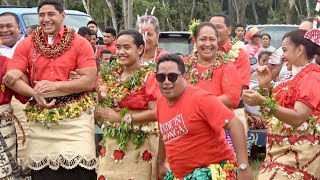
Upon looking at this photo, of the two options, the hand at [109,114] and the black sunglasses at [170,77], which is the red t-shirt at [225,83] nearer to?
the hand at [109,114]

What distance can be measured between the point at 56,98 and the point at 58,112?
0.12 m

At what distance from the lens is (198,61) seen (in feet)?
22.4

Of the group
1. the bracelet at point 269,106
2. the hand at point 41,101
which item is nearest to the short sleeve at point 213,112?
the bracelet at point 269,106

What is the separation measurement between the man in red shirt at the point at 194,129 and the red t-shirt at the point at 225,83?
1.26 meters

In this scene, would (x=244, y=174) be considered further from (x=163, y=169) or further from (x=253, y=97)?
(x=163, y=169)

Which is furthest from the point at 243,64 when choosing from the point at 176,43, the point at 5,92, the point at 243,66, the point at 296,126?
the point at 176,43

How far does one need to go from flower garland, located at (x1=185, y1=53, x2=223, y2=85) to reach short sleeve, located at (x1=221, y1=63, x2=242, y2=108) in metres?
0.11

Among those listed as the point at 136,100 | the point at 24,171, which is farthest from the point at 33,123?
the point at 136,100

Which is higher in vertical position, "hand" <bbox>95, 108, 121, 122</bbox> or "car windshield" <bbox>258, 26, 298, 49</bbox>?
"hand" <bbox>95, 108, 121, 122</bbox>

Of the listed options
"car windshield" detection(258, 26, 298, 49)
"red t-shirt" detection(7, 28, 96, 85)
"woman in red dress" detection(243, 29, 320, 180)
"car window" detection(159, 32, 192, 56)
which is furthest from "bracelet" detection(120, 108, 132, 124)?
"car windshield" detection(258, 26, 298, 49)

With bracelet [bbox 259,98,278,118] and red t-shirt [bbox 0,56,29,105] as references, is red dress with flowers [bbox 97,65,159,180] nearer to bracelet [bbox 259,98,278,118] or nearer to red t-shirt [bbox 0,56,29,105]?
red t-shirt [bbox 0,56,29,105]

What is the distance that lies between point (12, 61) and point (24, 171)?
1073 millimetres

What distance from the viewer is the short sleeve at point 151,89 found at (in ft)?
20.5

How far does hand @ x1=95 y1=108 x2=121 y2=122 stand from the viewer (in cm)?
636
